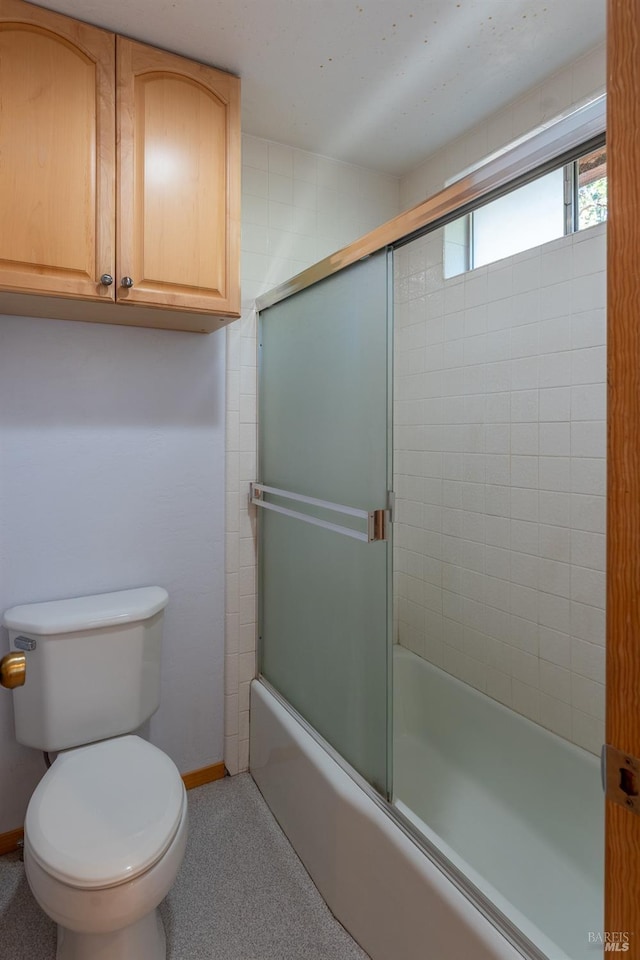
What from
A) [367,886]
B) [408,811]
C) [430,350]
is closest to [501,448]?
[430,350]

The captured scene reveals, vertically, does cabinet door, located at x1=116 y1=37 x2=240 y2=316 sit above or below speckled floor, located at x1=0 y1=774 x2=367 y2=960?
above

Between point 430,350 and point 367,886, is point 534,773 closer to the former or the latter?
point 367,886

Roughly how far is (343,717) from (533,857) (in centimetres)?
70

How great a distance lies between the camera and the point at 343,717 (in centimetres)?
160

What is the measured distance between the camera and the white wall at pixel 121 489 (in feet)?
5.59

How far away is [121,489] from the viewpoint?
1.86 m

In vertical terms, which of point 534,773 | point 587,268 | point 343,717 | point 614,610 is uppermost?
point 587,268

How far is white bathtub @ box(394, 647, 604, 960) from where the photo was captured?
1403 mm

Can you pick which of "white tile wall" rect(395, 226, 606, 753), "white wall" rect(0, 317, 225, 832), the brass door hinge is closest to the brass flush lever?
"white wall" rect(0, 317, 225, 832)

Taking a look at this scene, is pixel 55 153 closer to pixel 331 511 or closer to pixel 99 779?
pixel 331 511

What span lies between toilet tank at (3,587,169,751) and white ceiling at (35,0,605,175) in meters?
1.70

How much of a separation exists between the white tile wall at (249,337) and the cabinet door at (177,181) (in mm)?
382

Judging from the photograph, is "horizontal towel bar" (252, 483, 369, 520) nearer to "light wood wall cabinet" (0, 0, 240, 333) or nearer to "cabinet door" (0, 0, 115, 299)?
"light wood wall cabinet" (0, 0, 240, 333)

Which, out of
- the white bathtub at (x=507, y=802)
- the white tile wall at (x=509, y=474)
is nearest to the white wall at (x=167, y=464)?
the white tile wall at (x=509, y=474)
